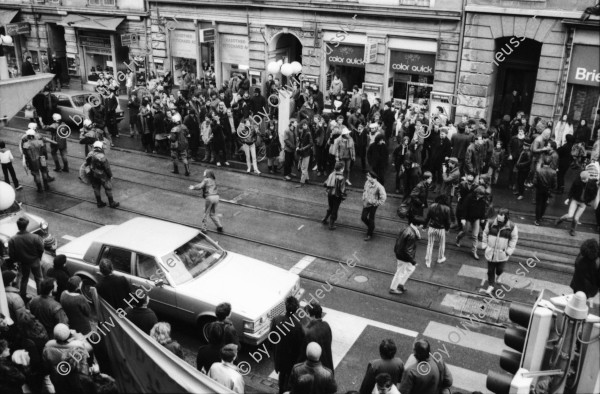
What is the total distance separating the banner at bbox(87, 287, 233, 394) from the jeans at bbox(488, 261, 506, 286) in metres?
8.44

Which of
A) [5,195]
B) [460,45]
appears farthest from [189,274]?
[460,45]

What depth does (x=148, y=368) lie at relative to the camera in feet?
13.0

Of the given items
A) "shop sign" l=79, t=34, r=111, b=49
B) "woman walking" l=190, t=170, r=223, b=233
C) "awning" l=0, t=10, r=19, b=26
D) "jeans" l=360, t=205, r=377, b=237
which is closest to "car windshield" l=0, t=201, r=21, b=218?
"woman walking" l=190, t=170, r=223, b=233

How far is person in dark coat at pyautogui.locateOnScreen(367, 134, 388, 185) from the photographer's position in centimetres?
1650

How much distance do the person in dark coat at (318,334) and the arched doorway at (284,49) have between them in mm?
19204

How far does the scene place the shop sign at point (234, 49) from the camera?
27.2 metres

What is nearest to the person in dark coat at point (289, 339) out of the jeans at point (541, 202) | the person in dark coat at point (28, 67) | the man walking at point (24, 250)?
the man walking at point (24, 250)

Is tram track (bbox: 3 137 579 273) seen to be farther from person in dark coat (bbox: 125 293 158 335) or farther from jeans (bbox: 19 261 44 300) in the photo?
person in dark coat (bbox: 125 293 158 335)

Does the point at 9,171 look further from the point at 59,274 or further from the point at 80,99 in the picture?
the point at 59,274

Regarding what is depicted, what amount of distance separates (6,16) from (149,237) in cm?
3003

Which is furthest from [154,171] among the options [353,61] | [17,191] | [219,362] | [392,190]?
[219,362]

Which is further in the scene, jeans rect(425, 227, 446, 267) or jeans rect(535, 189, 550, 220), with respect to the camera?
jeans rect(535, 189, 550, 220)

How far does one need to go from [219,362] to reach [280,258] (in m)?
6.09

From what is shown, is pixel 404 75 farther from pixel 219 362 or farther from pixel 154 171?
pixel 219 362
